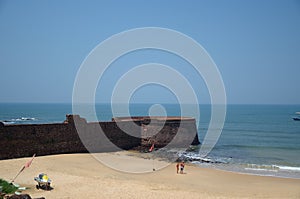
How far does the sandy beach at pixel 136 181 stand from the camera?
1338 centimetres

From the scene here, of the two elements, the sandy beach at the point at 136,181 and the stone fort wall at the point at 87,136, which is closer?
the sandy beach at the point at 136,181

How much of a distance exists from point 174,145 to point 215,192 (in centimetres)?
1400

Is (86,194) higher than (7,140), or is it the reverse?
(7,140)

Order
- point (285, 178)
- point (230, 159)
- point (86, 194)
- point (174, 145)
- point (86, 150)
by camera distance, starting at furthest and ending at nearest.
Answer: point (174, 145), point (230, 159), point (86, 150), point (285, 178), point (86, 194)

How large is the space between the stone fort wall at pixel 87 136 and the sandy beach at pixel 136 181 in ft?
3.02

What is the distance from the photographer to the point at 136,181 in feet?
51.9

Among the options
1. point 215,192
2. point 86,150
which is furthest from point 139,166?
point 215,192

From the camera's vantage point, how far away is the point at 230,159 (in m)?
25.5

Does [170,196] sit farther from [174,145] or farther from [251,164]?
[174,145]

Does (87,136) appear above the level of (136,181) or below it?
above

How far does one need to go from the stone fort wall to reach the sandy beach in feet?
3.02

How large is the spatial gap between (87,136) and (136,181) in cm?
811

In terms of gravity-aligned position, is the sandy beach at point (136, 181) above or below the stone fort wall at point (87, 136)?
below

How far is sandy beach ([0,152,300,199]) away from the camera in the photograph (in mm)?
13375
